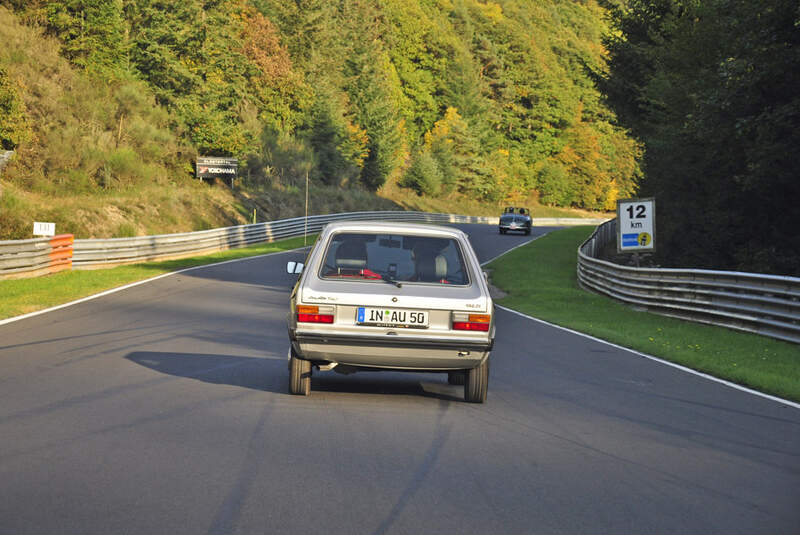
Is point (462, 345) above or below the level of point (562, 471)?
above

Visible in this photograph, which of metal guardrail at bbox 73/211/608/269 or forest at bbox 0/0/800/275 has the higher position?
forest at bbox 0/0/800/275

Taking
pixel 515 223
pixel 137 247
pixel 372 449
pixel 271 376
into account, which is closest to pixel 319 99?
pixel 515 223

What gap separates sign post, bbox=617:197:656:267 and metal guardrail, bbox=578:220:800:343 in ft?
2.09

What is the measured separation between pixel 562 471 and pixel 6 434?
393cm

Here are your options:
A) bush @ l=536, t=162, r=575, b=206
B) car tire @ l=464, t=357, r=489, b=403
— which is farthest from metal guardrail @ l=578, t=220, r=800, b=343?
bush @ l=536, t=162, r=575, b=206

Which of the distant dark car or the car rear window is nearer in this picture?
the car rear window

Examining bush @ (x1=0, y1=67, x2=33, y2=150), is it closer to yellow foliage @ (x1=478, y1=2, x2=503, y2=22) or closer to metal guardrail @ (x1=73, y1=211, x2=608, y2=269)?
metal guardrail @ (x1=73, y1=211, x2=608, y2=269)

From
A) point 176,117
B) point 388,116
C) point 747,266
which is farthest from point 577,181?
point 747,266

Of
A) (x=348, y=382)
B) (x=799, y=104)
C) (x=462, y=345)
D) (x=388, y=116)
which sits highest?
(x=388, y=116)

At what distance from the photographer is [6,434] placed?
672 centimetres

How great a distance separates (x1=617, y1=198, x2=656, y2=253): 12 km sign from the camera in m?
22.6

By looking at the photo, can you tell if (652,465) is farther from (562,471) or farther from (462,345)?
(462,345)

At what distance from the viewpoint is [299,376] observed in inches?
338

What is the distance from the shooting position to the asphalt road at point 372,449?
506cm
